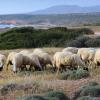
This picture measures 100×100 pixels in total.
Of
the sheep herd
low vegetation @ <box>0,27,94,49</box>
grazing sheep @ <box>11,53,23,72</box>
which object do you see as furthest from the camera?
low vegetation @ <box>0,27,94,49</box>

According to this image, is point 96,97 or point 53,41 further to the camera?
point 53,41

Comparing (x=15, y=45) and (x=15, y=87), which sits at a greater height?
(x=15, y=87)

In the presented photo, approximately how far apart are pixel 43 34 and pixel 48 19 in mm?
110136


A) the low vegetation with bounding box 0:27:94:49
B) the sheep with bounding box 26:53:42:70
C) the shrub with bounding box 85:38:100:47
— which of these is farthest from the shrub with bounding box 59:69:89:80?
the low vegetation with bounding box 0:27:94:49

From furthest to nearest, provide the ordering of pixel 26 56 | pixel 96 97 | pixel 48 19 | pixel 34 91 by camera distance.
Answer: pixel 48 19 < pixel 26 56 < pixel 34 91 < pixel 96 97

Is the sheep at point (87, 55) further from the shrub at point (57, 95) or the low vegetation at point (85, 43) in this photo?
the low vegetation at point (85, 43)

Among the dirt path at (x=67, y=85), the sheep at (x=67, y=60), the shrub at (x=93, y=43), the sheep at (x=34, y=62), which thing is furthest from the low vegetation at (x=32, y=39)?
the dirt path at (x=67, y=85)

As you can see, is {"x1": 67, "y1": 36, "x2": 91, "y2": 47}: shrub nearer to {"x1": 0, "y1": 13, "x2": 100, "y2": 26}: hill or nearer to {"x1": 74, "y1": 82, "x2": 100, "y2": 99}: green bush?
{"x1": 74, "y1": 82, "x2": 100, "y2": 99}: green bush

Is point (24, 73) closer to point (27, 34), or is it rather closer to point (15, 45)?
point (15, 45)

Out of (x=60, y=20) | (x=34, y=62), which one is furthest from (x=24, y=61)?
(x=60, y=20)

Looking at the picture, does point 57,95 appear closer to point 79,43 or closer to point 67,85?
point 67,85

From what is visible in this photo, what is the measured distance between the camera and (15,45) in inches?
2030

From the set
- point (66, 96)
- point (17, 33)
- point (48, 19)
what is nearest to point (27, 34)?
point (17, 33)

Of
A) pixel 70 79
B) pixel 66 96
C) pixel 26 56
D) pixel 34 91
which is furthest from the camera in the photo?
pixel 26 56
